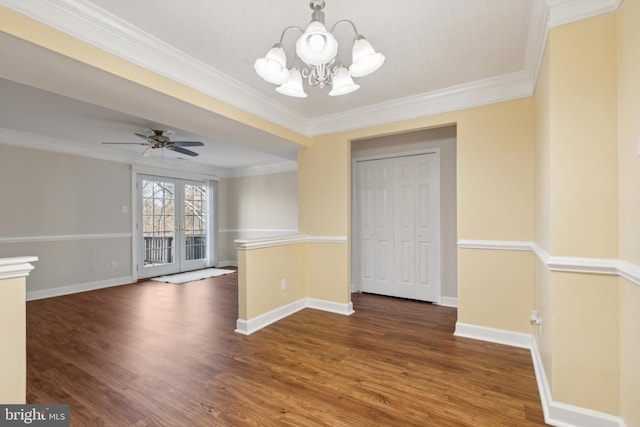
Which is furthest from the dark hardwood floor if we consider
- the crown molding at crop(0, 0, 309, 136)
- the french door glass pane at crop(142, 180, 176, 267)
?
the french door glass pane at crop(142, 180, 176, 267)

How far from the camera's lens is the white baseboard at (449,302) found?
3750 mm

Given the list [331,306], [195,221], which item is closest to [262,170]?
[195,221]

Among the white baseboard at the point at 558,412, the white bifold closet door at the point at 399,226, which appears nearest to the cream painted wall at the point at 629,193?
the white baseboard at the point at 558,412

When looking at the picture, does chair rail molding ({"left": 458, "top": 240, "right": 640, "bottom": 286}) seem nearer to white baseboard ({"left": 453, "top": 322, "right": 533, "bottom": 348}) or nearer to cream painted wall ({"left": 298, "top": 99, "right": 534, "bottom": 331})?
cream painted wall ({"left": 298, "top": 99, "right": 534, "bottom": 331})

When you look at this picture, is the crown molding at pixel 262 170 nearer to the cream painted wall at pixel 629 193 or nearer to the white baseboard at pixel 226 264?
the white baseboard at pixel 226 264

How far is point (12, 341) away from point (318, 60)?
81.8 inches

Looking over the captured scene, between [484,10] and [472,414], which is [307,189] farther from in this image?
[472,414]

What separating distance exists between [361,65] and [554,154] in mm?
1217

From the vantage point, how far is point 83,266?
484 centimetres

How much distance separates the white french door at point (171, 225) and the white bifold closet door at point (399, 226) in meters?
4.19

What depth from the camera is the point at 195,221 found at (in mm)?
6844

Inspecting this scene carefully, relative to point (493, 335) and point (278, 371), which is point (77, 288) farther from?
point (493, 335)

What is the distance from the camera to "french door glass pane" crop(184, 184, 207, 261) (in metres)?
6.62

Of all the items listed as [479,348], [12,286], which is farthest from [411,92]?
[12,286]
